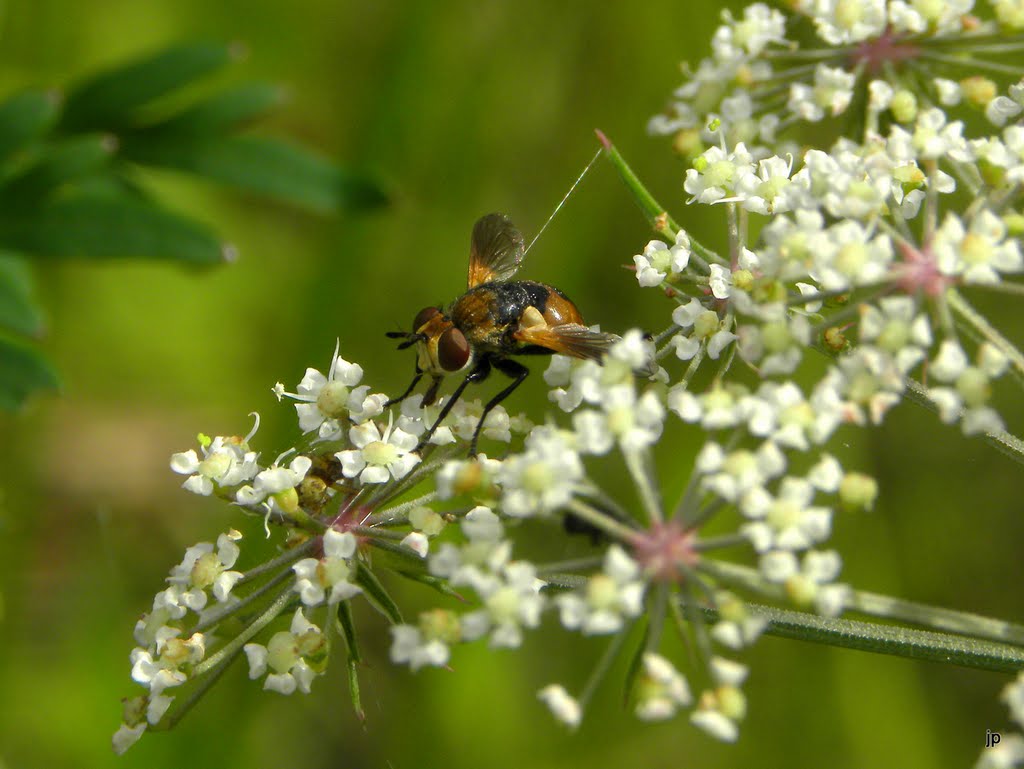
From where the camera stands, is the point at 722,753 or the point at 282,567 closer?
the point at 282,567

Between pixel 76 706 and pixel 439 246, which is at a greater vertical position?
pixel 439 246

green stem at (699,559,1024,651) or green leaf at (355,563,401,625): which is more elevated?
green stem at (699,559,1024,651)

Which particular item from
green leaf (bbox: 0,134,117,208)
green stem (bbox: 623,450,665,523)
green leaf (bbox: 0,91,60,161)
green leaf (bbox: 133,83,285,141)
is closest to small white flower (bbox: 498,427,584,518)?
green stem (bbox: 623,450,665,523)

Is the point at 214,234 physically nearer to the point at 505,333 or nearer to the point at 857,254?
the point at 505,333

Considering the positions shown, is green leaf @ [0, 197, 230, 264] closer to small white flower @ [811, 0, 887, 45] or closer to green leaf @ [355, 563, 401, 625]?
green leaf @ [355, 563, 401, 625]

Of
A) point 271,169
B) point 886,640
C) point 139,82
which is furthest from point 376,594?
point 139,82

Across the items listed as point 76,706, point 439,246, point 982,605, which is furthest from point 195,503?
point 982,605
